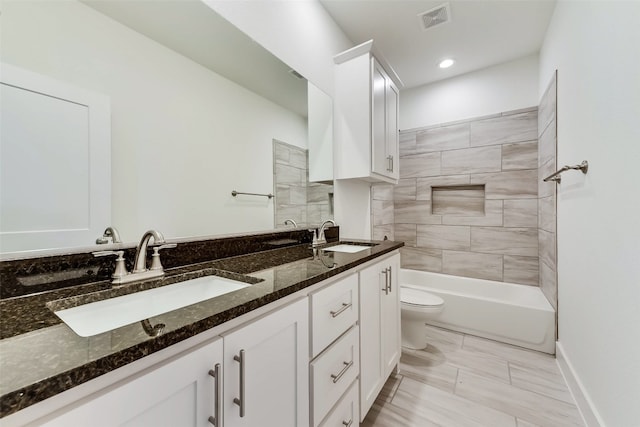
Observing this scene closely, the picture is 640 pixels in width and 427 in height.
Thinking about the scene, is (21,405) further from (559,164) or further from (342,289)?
(559,164)

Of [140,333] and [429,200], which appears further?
[429,200]

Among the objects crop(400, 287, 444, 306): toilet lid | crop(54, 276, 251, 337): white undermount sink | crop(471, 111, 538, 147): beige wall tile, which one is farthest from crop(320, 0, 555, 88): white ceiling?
crop(400, 287, 444, 306): toilet lid

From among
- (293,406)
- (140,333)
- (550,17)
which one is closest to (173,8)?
(140,333)

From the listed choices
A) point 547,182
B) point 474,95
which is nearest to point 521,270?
point 547,182

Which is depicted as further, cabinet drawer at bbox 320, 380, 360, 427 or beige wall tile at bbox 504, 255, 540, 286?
beige wall tile at bbox 504, 255, 540, 286

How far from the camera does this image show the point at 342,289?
111cm

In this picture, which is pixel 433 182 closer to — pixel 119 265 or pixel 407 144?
pixel 407 144

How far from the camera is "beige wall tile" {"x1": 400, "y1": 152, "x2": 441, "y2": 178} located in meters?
3.10

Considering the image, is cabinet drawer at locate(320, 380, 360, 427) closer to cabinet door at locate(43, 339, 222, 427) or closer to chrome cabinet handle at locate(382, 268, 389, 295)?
chrome cabinet handle at locate(382, 268, 389, 295)

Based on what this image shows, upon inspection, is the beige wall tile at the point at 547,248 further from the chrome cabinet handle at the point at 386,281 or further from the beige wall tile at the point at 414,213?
the chrome cabinet handle at the point at 386,281

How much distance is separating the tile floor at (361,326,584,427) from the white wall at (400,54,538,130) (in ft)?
7.72

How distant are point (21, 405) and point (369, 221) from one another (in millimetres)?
2412

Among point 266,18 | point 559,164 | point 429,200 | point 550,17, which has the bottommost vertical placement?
point 429,200

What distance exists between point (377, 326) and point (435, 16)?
233 centimetres
